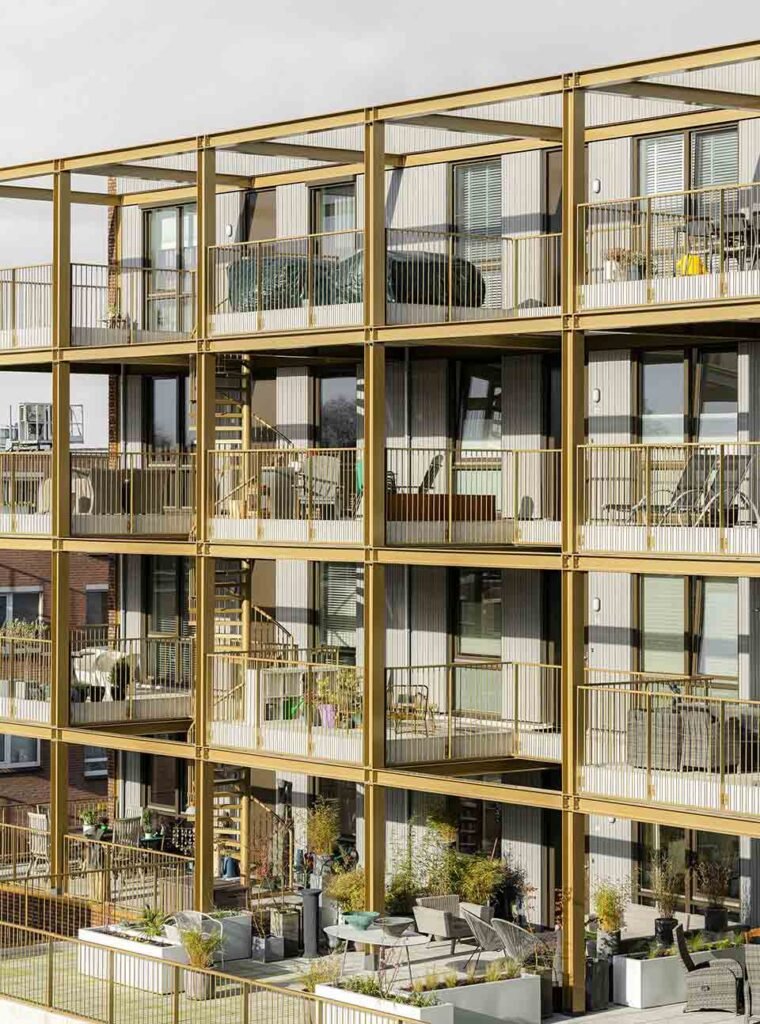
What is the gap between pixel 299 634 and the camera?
33000 mm

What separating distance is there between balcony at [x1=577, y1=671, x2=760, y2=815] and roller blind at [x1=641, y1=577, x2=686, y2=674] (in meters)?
2.36

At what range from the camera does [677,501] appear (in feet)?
82.4

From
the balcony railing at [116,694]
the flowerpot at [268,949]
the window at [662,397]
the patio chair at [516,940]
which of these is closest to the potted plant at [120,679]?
the balcony railing at [116,694]

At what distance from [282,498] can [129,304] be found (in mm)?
7769

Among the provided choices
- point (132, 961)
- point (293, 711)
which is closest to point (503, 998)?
point (132, 961)

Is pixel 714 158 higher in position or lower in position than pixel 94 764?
higher

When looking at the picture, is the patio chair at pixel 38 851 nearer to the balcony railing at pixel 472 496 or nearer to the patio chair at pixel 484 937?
the balcony railing at pixel 472 496

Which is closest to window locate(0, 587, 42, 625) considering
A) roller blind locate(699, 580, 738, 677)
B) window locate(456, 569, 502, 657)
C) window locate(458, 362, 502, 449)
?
window locate(456, 569, 502, 657)

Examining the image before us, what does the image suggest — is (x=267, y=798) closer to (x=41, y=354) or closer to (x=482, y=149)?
(x=41, y=354)

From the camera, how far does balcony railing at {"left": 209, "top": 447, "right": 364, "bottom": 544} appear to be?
95.2 ft

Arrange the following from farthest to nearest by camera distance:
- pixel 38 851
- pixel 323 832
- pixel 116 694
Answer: pixel 38 851 → pixel 116 694 → pixel 323 832

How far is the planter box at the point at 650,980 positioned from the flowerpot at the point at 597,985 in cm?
22

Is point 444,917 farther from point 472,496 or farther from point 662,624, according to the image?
point 472,496

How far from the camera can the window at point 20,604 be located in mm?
48125
